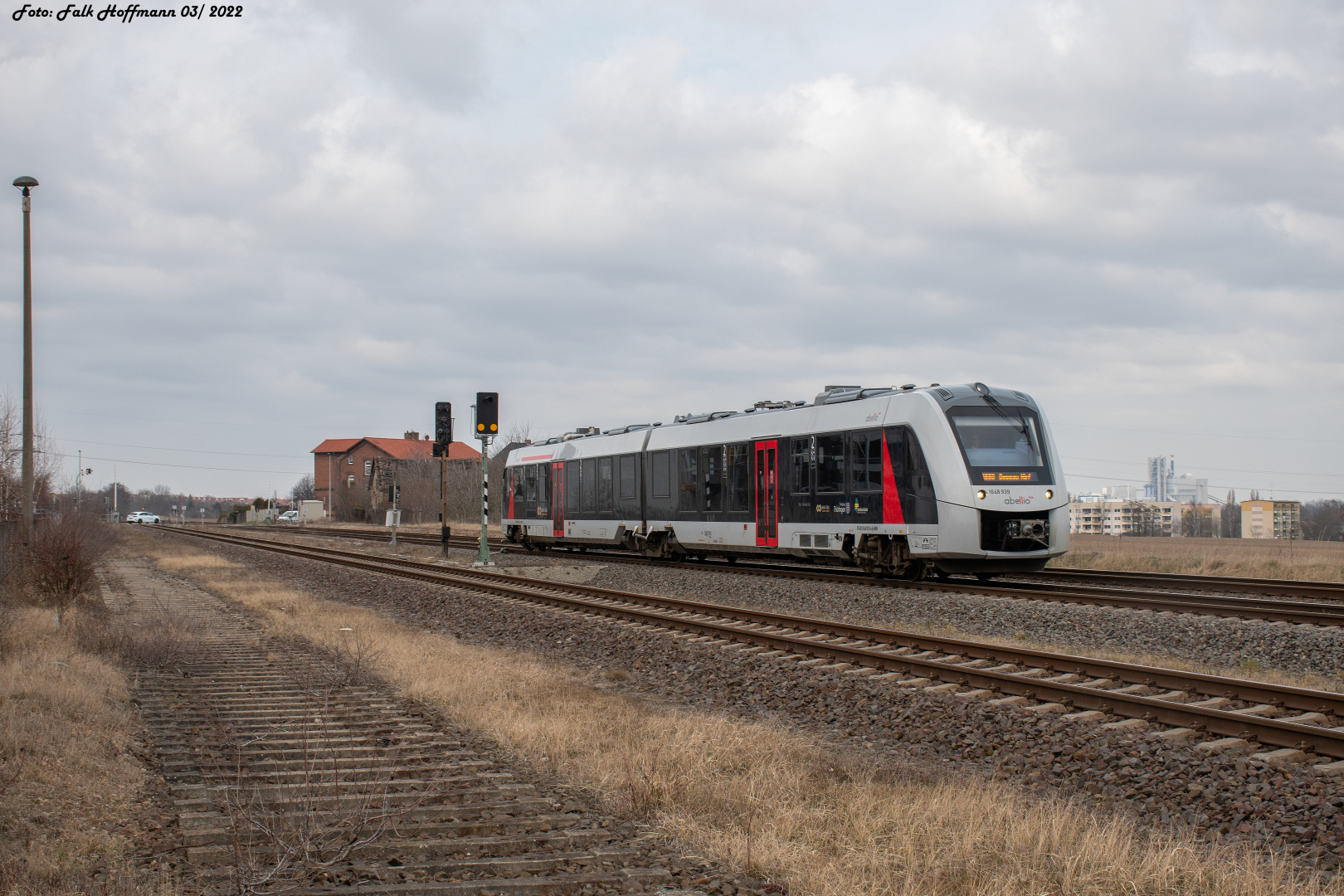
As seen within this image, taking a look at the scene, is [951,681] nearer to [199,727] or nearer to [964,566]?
[199,727]

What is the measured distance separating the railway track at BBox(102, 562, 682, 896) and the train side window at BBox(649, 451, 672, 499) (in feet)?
50.6

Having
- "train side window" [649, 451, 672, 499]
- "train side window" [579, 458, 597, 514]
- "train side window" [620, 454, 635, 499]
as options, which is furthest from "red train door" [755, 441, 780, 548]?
"train side window" [579, 458, 597, 514]

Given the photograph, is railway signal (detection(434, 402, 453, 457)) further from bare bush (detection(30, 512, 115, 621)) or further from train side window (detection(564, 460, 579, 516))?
bare bush (detection(30, 512, 115, 621))

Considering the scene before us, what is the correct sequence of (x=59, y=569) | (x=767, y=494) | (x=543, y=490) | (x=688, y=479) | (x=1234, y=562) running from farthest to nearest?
(x=543, y=490)
(x=688, y=479)
(x=1234, y=562)
(x=767, y=494)
(x=59, y=569)

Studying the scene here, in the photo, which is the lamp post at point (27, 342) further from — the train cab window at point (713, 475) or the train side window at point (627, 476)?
the train side window at point (627, 476)

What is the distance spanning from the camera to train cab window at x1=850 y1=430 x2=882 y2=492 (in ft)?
59.1

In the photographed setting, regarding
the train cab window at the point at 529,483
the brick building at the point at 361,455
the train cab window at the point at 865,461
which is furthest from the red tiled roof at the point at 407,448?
the train cab window at the point at 865,461

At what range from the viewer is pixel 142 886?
14.5 feet

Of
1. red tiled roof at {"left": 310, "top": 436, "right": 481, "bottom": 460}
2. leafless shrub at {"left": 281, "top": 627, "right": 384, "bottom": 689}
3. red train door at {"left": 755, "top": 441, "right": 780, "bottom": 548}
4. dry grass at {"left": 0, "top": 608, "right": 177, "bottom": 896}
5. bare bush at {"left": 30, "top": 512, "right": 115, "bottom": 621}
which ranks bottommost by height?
leafless shrub at {"left": 281, "top": 627, "right": 384, "bottom": 689}

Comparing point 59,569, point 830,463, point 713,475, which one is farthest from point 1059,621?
point 59,569

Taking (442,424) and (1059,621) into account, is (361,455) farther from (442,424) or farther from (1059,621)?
(1059,621)

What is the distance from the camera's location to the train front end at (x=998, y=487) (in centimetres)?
1642

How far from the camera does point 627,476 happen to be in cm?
2706

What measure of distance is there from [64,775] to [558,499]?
2510 cm
